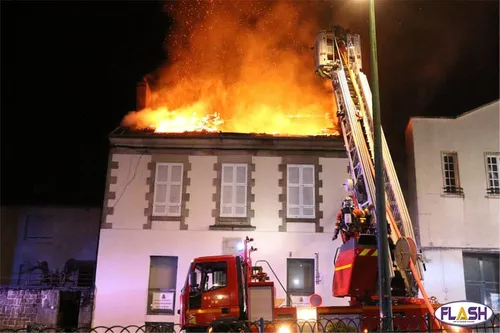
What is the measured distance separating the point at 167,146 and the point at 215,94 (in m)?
4.56

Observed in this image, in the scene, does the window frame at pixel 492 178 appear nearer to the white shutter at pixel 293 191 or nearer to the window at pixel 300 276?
the white shutter at pixel 293 191

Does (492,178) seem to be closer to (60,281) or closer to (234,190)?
(234,190)

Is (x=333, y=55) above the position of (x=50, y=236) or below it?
above

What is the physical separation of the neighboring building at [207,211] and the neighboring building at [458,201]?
2817mm

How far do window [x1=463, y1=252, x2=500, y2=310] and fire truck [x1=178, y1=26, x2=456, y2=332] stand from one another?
22.6 feet

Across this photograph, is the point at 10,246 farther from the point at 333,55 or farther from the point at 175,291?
the point at 333,55

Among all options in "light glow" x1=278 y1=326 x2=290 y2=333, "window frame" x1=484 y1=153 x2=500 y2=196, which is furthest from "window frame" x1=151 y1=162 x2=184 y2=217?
"window frame" x1=484 y1=153 x2=500 y2=196

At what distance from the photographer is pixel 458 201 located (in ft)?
54.0

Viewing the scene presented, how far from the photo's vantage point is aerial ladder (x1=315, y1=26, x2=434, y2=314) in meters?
9.73

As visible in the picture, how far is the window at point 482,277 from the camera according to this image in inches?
629

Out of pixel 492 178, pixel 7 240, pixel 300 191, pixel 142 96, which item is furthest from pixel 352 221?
pixel 7 240

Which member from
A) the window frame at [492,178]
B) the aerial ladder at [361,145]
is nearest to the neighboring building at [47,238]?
the aerial ladder at [361,145]

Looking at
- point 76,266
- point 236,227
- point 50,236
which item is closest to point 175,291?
point 236,227

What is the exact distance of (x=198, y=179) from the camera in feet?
55.6
